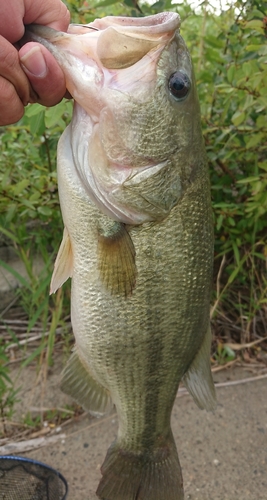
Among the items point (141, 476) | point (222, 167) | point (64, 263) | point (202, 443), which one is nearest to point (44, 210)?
point (64, 263)

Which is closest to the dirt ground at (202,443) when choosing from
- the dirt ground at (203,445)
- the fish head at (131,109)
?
the dirt ground at (203,445)

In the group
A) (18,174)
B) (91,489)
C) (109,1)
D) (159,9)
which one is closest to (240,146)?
(159,9)

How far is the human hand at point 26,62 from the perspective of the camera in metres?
1.36

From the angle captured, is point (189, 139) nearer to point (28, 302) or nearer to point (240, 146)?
point (240, 146)

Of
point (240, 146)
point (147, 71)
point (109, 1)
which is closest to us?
point (147, 71)

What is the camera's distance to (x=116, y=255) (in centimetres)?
156

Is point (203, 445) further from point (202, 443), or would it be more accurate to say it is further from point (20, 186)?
point (20, 186)

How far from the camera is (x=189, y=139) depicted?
5.19 feet

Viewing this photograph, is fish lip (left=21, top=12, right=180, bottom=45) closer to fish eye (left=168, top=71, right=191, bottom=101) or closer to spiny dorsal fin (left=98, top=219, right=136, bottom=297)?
fish eye (left=168, top=71, right=191, bottom=101)

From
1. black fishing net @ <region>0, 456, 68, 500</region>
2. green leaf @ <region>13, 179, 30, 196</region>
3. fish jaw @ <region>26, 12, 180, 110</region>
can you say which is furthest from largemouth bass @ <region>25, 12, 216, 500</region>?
green leaf @ <region>13, 179, 30, 196</region>

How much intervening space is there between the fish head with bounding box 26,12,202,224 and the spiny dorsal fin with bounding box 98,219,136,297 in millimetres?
45

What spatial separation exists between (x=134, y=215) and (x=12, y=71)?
1.83 ft

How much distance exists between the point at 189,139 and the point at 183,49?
0.27m

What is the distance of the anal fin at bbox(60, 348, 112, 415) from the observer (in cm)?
186
